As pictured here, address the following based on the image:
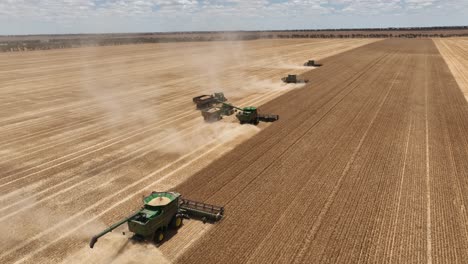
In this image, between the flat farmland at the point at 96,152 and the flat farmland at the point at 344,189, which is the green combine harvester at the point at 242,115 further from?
the flat farmland at the point at 344,189

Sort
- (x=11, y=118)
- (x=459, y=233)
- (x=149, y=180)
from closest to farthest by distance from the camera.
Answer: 1. (x=459, y=233)
2. (x=149, y=180)
3. (x=11, y=118)

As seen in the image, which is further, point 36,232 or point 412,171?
point 412,171

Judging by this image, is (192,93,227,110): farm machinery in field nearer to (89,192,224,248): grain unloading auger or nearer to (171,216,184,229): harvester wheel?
(89,192,224,248): grain unloading auger

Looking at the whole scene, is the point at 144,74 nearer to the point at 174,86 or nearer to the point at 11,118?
the point at 174,86

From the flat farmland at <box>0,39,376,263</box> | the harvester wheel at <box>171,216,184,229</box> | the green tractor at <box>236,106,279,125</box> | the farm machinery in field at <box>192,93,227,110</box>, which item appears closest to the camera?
the flat farmland at <box>0,39,376,263</box>

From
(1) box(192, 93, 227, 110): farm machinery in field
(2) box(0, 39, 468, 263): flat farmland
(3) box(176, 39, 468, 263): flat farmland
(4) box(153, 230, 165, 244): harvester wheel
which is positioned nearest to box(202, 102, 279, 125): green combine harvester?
(2) box(0, 39, 468, 263): flat farmland

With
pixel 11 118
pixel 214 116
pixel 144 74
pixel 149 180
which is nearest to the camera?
pixel 149 180

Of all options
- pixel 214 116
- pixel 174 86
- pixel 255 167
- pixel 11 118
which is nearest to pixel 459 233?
pixel 255 167
